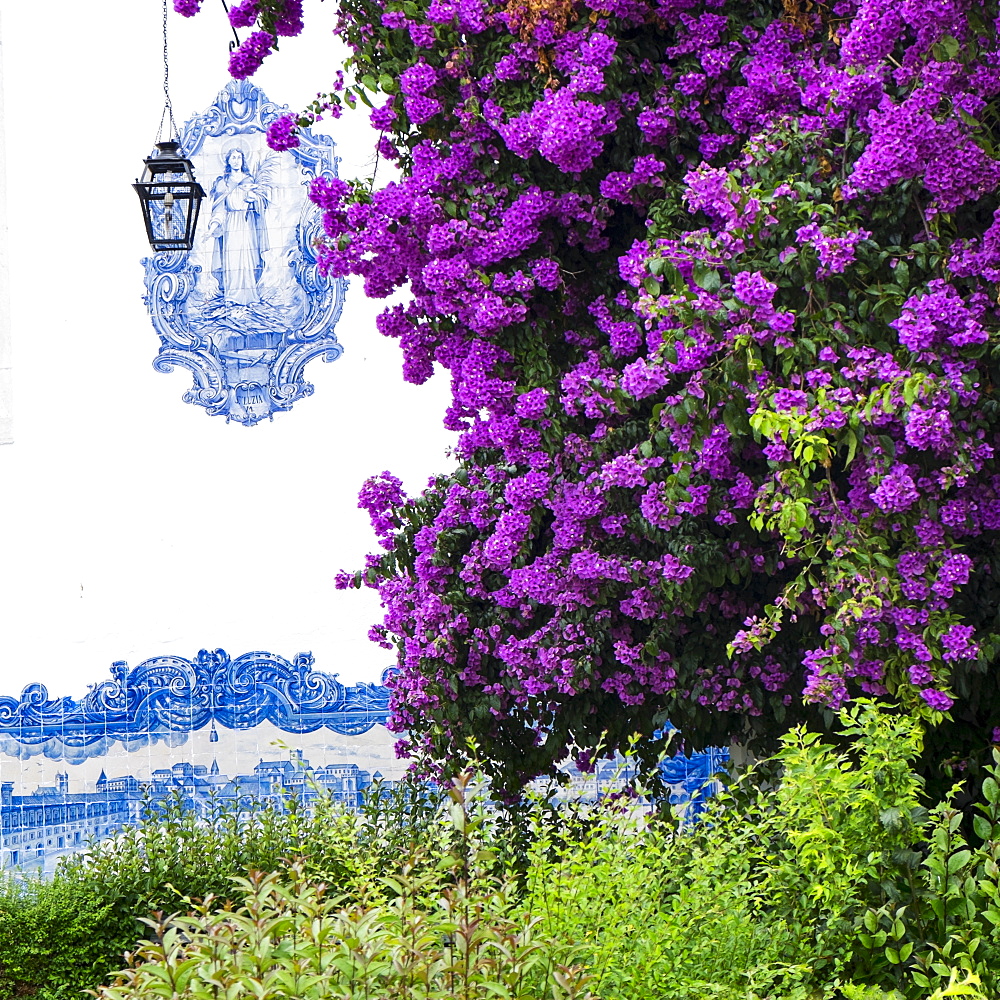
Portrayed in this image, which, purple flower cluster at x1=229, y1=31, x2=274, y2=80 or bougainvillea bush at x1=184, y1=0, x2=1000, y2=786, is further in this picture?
purple flower cluster at x1=229, y1=31, x2=274, y2=80

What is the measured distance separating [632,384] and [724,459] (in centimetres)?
34

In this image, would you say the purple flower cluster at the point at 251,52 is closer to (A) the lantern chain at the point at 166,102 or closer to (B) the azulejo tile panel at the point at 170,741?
(A) the lantern chain at the point at 166,102

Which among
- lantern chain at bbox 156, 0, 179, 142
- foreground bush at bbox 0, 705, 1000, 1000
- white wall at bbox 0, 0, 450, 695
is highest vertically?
lantern chain at bbox 156, 0, 179, 142

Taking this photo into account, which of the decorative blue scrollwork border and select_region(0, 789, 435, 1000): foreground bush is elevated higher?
the decorative blue scrollwork border

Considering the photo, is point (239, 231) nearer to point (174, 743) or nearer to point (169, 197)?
point (169, 197)

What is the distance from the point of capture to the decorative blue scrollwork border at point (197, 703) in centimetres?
496

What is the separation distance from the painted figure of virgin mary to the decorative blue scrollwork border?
5.10ft

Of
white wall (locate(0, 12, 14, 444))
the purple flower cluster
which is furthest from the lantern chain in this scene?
the purple flower cluster

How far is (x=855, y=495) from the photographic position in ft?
9.95

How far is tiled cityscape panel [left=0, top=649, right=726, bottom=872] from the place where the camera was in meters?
4.95

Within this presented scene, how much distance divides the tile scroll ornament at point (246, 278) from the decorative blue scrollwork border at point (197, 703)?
3.46ft

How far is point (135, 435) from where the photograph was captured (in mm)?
5066

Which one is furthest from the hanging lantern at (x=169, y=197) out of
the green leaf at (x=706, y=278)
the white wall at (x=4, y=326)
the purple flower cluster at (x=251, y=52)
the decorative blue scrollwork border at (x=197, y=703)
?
the green leaf at (x=706, y=278)

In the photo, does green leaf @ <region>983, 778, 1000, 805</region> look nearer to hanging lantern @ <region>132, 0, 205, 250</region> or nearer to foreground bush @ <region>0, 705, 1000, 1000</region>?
foreground bush @ <region>0, 705, 1000, 1000</region>
